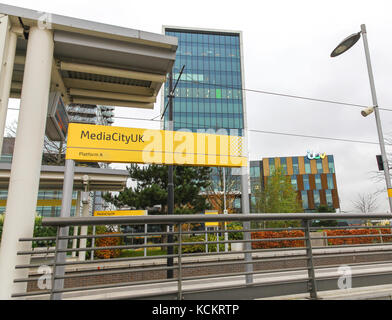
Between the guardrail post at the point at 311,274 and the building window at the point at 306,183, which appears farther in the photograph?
the building window at the point at 306,183

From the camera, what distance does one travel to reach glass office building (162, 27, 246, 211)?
5109cm

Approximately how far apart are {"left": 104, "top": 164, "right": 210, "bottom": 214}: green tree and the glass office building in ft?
97.3

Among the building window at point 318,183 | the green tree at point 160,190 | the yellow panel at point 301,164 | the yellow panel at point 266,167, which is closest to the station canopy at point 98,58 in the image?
the green tree at point 160,190

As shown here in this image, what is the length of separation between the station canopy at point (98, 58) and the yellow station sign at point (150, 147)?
2.36 ft

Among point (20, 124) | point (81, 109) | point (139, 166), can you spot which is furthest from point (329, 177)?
point (20, 124)

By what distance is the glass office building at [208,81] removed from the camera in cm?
5109

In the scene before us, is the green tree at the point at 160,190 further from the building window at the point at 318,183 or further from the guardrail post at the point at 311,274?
the building window at the point at 318,183

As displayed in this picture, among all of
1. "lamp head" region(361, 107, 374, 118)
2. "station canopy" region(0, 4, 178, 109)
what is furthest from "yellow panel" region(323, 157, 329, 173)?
"station canopy" region(0, 4, 178, 109)

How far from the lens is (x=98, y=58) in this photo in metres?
4.20

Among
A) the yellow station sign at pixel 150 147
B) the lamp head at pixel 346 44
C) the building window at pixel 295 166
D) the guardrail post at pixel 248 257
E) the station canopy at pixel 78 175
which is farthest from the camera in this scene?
the building window at pixel 295 166

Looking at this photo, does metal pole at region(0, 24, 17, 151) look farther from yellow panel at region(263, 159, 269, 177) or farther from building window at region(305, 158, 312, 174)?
building window at region(305, 158, 312, 174)
